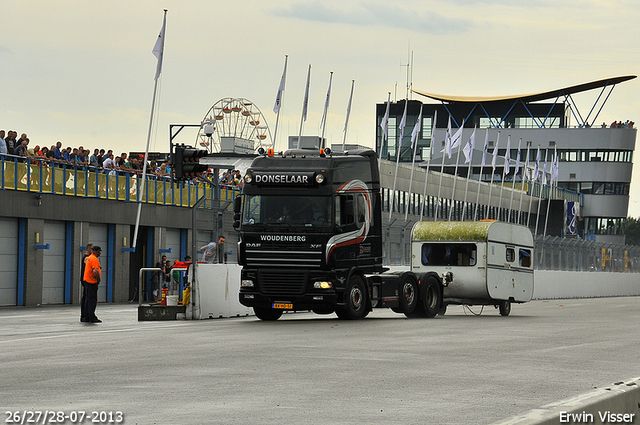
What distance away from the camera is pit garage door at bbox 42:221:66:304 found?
35.6m

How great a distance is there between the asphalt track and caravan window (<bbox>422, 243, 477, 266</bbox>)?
655 centimetres

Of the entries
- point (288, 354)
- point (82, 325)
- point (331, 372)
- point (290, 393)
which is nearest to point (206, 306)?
point (82, 325)

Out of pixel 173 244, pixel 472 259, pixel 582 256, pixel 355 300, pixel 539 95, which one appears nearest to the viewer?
pixel 355 300

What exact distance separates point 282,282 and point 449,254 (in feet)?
24.6

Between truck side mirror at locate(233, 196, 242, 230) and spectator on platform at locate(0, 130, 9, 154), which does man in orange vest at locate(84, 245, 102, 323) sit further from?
spectator on platform at locate(0, 130, 9, 154)

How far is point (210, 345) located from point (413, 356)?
335cm

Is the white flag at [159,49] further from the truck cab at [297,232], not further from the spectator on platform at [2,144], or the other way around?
the truck cab at [297,232]

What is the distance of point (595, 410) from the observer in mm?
7562

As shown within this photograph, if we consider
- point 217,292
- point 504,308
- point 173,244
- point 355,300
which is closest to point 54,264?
point 173,244

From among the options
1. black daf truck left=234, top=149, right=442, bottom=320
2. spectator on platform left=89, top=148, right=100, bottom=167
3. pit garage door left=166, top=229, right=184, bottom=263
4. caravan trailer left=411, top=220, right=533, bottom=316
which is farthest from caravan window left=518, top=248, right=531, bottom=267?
pit garage door left=166, top=229, right=184, bottom=263

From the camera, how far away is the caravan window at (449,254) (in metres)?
27.8

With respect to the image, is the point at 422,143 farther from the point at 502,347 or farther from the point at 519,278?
the point at 502,347

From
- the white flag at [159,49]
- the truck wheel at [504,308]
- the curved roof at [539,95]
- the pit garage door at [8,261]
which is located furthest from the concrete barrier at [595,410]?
the curved roof at [539,95]

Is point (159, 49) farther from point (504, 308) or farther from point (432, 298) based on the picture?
point (432, 298)
